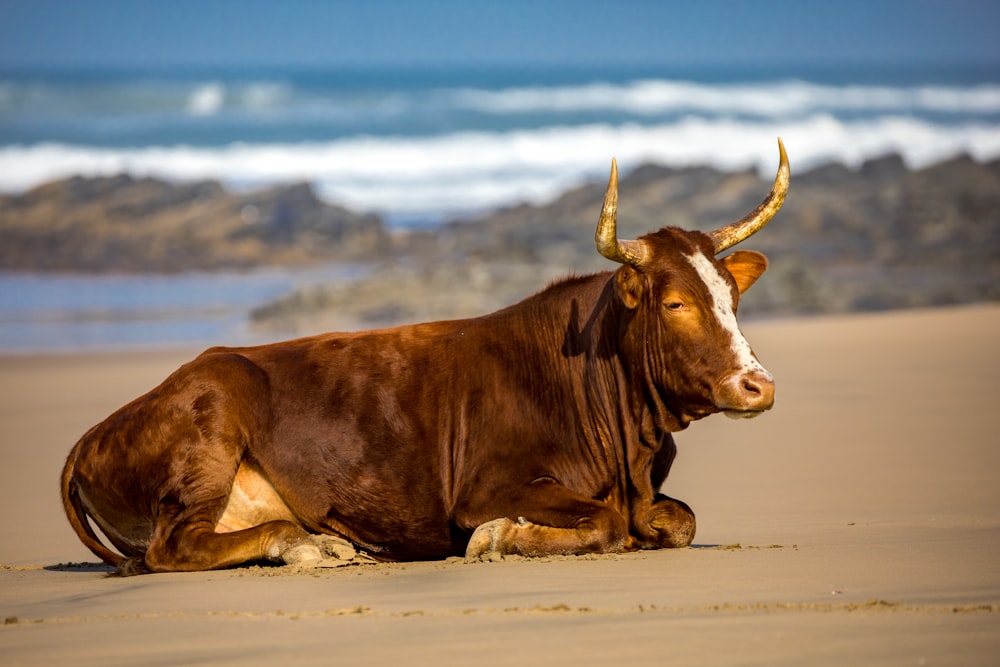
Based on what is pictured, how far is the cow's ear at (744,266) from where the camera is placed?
7582mm

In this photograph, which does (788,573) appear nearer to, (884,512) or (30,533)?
(884,512)

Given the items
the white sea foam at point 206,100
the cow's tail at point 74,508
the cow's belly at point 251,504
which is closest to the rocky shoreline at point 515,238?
the cow's tail at point 74,508

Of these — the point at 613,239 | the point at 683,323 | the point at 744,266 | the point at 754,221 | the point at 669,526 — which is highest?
the point at 754,221

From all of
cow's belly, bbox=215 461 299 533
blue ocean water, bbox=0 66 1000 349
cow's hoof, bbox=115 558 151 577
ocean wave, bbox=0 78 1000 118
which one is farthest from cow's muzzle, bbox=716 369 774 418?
ocean wave, bbox=0 78 1000 118

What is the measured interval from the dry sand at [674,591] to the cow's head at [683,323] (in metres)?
0.74

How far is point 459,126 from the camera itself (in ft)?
166

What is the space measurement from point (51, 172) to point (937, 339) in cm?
3173

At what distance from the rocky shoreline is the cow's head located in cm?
1385

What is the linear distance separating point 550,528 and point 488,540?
291 mm

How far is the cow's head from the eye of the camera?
6703 millimetres

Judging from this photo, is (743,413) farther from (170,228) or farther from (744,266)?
(170,228)

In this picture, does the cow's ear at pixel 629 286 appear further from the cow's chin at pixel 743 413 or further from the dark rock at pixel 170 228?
the dark rock at pixel 170 228

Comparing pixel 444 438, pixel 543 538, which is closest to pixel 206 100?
pixel 444 438

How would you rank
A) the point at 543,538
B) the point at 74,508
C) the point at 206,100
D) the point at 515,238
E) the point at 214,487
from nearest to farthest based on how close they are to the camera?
the point at 543,538, the point at 214,487, the point at 74,508, the point at 515,238, the point at 206,100
